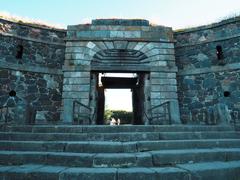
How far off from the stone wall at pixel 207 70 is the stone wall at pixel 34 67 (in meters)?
6.63

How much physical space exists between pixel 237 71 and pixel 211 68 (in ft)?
3.81

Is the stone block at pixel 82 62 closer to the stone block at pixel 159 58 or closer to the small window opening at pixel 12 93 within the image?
the stone block at pixel 159 58

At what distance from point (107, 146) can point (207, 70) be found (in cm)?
787

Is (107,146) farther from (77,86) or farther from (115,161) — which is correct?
(77,86)

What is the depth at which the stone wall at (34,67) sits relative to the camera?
925 centimetres

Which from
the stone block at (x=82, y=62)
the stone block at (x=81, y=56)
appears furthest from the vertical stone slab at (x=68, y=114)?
the stone block at (x=81, y=56)

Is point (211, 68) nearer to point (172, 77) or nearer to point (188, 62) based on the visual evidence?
point (188, 62)

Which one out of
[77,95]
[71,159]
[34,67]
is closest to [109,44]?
[77,95]

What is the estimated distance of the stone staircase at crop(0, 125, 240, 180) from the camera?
124 inches

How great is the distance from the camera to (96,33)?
9.82m

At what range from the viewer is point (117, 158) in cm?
354

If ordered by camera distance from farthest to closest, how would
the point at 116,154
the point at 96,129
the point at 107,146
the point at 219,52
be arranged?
the point at 219,52 → the point at 96,129 → the point at 107,146 → the point at 116,154

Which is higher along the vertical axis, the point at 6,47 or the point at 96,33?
the point at 96,33

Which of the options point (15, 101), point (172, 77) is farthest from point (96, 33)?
point (15, 101)
